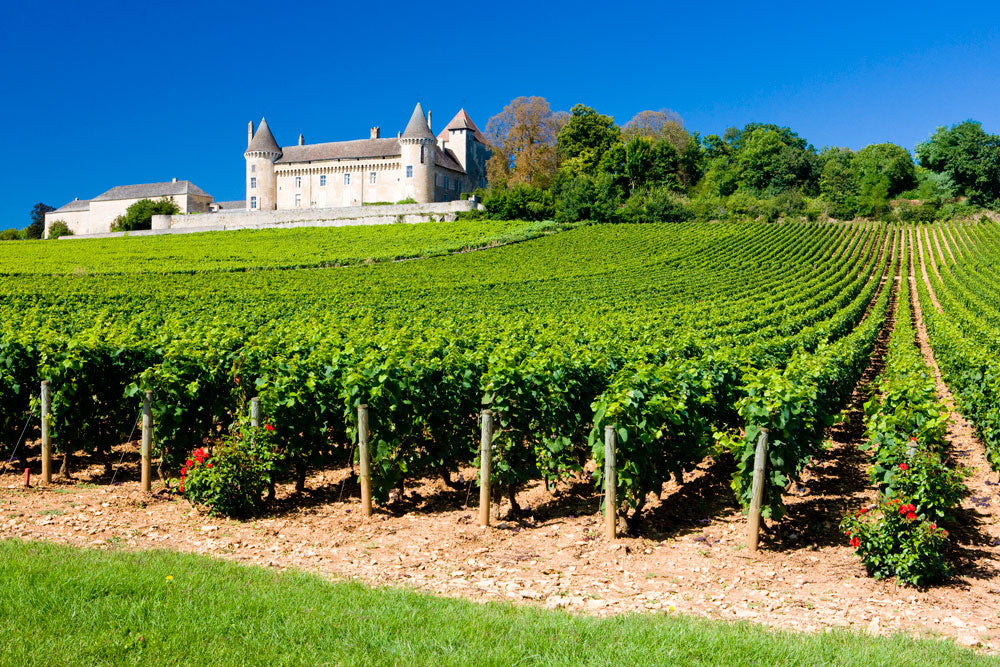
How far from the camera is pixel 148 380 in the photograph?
899 cm

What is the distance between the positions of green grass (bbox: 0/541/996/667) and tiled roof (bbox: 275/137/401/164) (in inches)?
3431

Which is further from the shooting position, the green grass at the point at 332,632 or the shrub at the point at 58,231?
the shrub at the point at 58,231

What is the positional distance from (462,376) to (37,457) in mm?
6587

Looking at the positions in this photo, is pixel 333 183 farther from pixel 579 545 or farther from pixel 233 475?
Result: pixel 579 545

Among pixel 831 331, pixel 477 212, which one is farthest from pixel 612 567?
pixel 477 212

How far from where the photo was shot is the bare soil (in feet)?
19.1

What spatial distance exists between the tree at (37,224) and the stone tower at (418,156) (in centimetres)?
5686

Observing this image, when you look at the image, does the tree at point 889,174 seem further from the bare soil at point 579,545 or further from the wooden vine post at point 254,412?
the wooden vine post at point 254,412

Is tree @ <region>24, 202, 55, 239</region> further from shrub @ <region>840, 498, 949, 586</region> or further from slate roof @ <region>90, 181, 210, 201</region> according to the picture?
shrub @ <region>840, 498, 949, 586</region>

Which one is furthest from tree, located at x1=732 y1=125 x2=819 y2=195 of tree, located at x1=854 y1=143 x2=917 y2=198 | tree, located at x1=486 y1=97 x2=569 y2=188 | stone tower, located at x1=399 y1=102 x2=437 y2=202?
stone tower, located at x1=399 y1=102 x2=437 y2=202

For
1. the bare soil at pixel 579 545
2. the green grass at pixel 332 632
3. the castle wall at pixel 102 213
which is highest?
the castle wall at pixel 102 213

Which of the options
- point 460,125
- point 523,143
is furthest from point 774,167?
point 460,125

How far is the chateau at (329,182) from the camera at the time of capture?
281 feet

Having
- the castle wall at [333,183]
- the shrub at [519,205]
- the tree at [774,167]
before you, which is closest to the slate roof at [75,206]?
the castle wall at [333,183]
